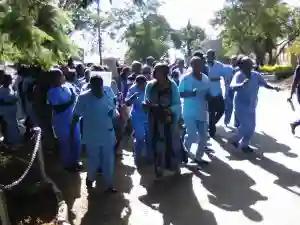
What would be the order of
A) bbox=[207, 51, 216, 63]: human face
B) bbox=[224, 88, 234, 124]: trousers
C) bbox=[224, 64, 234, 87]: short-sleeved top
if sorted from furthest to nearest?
1. bbox=[224, 88, 234, 124]: trousers
2. bbox=[224, 64, 234, 87]: short-sleeved top
3. bbox=[207, 51, 216, 63]: human face

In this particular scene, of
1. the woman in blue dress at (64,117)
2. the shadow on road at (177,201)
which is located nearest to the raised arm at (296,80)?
the shadow on road at (177,201)

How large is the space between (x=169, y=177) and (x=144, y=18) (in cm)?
5917

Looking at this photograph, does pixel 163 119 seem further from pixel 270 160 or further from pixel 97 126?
pixel 270 160

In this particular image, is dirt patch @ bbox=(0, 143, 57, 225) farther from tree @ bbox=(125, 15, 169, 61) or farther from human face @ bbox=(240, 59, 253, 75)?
tree @ bbox=(125, 15, 169, 61)

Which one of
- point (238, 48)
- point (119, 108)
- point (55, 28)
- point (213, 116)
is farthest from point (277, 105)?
point (238, 48)

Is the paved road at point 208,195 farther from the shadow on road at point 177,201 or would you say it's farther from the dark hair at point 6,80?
the dark hair at point 6,80

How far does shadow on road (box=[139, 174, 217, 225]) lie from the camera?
6867mm

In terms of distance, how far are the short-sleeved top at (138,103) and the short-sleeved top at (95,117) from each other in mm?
2003

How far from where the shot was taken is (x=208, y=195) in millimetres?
7887

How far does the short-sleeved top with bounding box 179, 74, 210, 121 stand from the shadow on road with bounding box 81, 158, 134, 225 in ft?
5.34

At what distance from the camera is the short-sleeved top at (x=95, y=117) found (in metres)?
8.02

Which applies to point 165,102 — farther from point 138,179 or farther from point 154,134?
point 138,179

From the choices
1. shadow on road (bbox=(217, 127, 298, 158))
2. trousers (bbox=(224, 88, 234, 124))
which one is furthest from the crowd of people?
trousers (bbox=(224, 88, 234, 124))

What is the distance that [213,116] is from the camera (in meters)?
12.3
